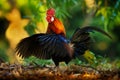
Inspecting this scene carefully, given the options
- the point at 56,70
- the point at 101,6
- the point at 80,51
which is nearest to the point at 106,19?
the point at 101,6

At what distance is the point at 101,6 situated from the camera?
192 inches

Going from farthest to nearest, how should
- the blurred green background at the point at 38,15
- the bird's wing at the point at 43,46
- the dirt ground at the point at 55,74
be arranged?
the blurred green background at the point at 38,15 → the bird's wing at the point at 43,46 → the dirt ground at the point at 55,74

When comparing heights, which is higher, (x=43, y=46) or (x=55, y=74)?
(x=43, y=46)

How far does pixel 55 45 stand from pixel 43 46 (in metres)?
0.07

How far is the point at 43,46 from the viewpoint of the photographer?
262cm

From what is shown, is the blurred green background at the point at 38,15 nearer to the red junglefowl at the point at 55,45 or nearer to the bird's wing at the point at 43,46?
the red junglefowl at the point at 55,45

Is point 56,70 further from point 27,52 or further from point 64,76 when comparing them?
point 27,52

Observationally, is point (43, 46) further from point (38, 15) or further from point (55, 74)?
point (38, 15)

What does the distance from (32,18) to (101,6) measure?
33.8 inches

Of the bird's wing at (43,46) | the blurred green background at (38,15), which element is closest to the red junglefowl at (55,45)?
the bird's wing at (43,46)

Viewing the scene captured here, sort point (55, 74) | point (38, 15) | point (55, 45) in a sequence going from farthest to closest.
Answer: point (38, 15)
point (55, 45)
point (55, 74)

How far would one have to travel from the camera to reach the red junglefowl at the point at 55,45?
259 centimetres

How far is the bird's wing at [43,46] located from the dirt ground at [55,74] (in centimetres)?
64

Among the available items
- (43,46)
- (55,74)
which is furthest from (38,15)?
(55,74)
